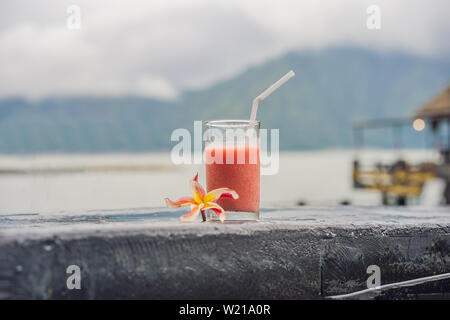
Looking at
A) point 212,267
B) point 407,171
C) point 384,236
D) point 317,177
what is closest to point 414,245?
point 384,236

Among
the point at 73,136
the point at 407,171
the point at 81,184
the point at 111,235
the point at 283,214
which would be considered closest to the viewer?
the point at 111,235

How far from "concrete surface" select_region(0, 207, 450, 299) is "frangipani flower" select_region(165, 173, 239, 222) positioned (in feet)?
0.18

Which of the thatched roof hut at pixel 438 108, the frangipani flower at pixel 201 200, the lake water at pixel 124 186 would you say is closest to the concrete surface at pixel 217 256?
the frangipani flower at pixel 201 200

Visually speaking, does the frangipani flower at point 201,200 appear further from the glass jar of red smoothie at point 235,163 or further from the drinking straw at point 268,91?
the drinking straw at point 268,91

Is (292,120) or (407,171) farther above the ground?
(292,120)

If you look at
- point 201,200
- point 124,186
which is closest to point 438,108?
point 201,200

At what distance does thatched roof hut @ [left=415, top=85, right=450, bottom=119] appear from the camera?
17434 millimetres

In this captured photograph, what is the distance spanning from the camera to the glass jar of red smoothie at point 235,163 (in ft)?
→ 4.97

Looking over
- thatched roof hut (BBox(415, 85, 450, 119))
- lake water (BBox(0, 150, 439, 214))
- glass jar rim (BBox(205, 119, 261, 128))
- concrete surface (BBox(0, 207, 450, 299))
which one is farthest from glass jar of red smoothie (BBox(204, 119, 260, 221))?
lake water (BBox(0, 150, 439, 214))

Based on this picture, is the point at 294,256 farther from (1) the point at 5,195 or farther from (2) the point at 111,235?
(1) the point at 5,195

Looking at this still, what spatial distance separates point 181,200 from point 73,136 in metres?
158

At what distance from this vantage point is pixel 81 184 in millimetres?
65625

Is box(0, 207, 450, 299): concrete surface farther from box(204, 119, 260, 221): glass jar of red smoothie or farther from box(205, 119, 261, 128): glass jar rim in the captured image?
box(205, 119, 261, 128): glass jar rim

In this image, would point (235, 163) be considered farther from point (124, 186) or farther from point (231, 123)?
point (124, 186)
